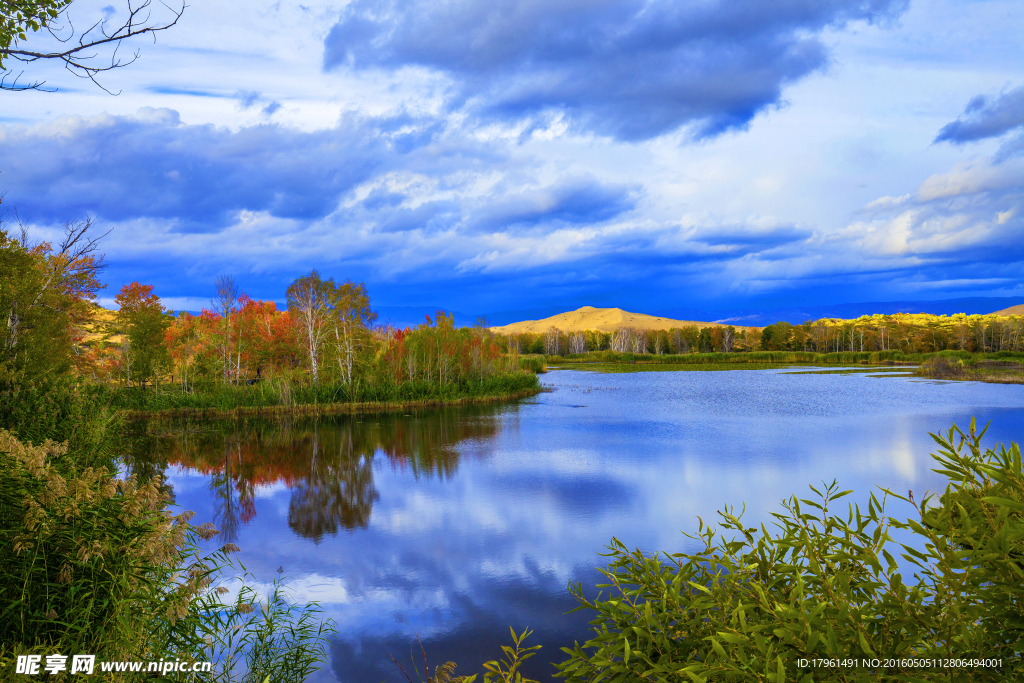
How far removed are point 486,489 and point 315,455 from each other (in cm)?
541

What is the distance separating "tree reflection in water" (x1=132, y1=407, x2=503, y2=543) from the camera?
1037 centimetres

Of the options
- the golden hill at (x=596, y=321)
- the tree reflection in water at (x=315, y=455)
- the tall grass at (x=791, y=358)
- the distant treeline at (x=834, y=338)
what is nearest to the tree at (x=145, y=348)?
the tree reflection in water at (x=315, y=455)

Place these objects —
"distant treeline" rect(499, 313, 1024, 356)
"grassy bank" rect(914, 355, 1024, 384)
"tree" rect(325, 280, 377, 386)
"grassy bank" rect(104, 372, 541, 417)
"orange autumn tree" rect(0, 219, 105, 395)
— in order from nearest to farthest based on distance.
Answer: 1. "orange autumn tree" rect(0, 219, 105, 395)
2. "grassy bank" rect(104, 372, 541, 417)
3. "tree" rect(325, 280, 377, 386)
4. "grassy bank" rect(914, 355, 1024, 384)
5. "distant treeline" rect(499, 313, 1024, 356)

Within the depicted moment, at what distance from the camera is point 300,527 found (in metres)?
9.36

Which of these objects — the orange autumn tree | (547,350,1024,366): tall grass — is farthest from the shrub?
(547,350,1024,366): tall grass

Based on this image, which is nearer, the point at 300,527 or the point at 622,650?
the point at 622,650

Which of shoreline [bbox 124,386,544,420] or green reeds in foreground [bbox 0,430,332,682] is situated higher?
green reeds in foreground [bbox 0,430,332,682]

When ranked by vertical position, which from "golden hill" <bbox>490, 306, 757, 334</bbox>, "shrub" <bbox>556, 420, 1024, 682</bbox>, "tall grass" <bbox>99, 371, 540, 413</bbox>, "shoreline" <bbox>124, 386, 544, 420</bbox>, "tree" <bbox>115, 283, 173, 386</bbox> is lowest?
"shoreline" <bbox>124, 386, 544, 420</bbox>

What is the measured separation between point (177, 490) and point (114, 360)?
57.5ft

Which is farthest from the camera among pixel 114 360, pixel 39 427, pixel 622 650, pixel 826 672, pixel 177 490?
pixel 114 360

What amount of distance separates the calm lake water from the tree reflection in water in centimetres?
7

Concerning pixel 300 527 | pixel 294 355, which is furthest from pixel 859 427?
pixel 294 355

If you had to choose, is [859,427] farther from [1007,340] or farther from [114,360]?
[1007,340]

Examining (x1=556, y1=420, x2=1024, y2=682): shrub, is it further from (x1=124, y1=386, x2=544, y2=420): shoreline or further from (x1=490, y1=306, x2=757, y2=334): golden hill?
(x1=490, y1=306, x2=757, y2=334): golden hill
